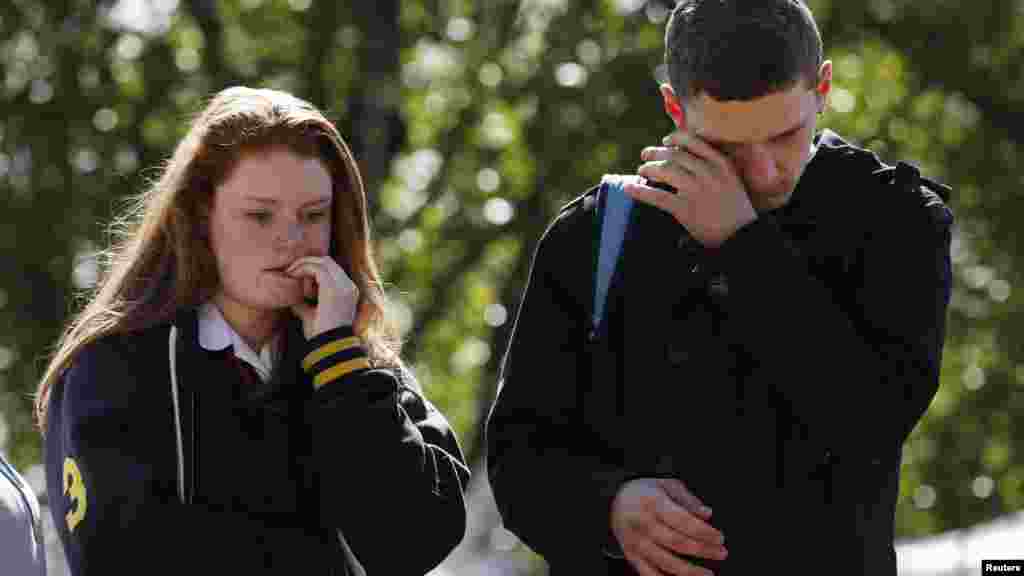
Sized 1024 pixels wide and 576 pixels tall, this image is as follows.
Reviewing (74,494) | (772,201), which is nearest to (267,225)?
(74,494)

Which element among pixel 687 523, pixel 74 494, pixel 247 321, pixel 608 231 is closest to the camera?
pixel 687 523

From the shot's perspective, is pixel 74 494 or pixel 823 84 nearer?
pixel 823 84

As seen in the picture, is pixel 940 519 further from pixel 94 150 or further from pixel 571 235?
pixel 571 235

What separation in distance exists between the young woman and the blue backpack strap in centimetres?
49

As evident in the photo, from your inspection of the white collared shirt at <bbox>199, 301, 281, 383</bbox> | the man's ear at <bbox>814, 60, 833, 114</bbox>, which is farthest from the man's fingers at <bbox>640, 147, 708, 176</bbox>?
the white collared shirt at <bbox>199, 301, 281, 383</bbox>

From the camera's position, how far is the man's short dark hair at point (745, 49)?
114 inches

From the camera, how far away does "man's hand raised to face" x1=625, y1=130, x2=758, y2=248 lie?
2.92 m

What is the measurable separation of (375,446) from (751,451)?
714 mm

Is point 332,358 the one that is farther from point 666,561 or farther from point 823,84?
point 823,84

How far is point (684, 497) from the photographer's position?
2.90m

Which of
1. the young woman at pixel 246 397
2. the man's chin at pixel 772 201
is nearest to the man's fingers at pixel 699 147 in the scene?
the man's chin at pixel 772 201

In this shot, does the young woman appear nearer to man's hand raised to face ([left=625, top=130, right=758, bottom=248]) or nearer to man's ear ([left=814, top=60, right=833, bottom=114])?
man's hand raised to face ([left=625, top=130, right=758, bottom=248])

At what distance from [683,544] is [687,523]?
4 centimetres

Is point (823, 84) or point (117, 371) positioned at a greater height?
point (823, 84)
